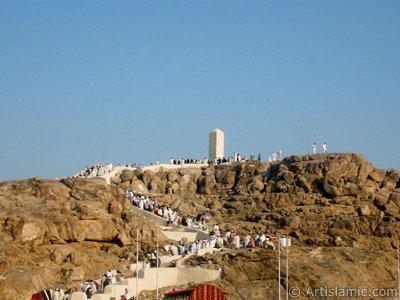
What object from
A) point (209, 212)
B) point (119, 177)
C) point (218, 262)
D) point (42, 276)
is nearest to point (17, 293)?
point (42, 276)

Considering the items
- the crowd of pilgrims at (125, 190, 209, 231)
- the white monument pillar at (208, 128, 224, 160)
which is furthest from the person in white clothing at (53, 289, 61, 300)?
the white monument pillar at (208, 128, 224, 160)

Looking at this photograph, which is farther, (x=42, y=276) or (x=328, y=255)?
(x=328, y=255)

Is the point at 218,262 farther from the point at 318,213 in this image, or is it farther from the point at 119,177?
the point at 119,177

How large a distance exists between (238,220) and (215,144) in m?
16.6

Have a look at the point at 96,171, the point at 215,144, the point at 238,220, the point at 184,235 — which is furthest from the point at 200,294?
the point at 215,144

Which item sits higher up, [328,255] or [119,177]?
[119,177]

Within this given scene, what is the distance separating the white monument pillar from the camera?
70.1 meters

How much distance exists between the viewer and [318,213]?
52.9m

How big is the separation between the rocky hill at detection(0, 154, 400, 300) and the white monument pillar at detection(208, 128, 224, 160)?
6.77 m

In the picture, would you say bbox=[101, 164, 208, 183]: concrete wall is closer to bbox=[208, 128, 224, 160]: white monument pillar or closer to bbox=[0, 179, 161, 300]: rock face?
bbox=[208, 128, 224, 160]: white monument pillar

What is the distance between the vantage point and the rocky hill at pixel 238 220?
42469 millimetres

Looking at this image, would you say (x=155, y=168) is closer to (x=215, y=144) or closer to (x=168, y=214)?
(x=215, y=144)

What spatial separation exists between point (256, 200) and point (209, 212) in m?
2.92

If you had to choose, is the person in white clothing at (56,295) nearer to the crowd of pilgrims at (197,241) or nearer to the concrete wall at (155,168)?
the crowd of pilgrims at (197,241)
